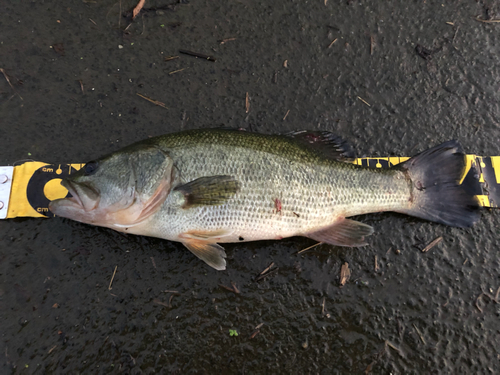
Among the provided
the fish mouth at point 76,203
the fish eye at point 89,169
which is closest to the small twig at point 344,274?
the fish mouth at point 76,203

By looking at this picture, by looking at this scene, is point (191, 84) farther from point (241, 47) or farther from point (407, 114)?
point (407, 114)

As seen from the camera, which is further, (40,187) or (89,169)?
(40,187)

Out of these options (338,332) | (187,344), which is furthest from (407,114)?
(187,344)

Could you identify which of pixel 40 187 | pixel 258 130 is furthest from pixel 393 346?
pixel 40 187

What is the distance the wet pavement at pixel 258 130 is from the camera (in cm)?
242

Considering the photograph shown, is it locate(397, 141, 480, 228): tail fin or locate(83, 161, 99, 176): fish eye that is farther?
locate(397, 141, 480, 228): tail fin

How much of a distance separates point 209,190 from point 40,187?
1.69 m

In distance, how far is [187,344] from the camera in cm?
239

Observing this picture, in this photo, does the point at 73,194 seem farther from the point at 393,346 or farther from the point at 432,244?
the point at 432,244

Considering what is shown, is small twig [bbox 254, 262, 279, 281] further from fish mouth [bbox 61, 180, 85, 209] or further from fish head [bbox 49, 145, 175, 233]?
fish mouth [bbox 61, 180, 85, 209]

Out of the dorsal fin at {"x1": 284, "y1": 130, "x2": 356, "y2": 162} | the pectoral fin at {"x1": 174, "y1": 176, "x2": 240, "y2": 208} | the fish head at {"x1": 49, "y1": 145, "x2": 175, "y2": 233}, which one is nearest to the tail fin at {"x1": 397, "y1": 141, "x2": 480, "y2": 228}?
the dorsal fin at {"x1": 284, "y1": 130, "x2": 356, "y2": 162}

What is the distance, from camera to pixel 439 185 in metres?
2.56

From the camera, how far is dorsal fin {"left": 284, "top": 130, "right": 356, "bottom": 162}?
8.57 ft

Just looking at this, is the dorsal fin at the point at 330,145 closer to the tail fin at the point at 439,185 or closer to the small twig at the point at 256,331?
the tail fin at the point at 439,185
